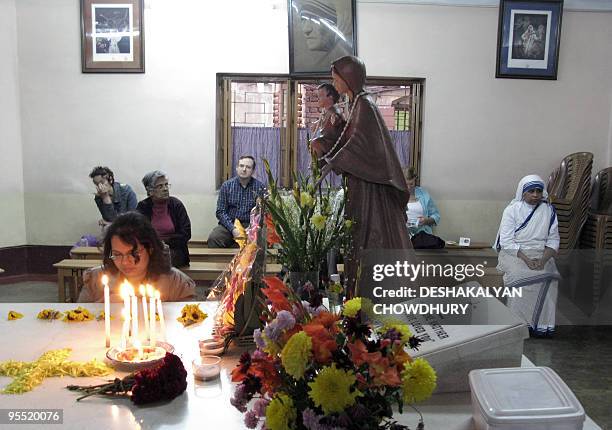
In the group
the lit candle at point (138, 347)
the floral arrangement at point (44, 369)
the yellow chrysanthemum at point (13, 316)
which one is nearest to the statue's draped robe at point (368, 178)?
the lit candle at point (138, 347)

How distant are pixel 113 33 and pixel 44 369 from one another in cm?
466

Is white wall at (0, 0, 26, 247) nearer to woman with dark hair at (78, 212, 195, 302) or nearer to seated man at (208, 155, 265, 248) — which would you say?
seated man at (208, 155, 265, 248)

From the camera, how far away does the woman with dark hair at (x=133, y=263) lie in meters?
2.30

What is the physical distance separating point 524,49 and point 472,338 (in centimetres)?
483

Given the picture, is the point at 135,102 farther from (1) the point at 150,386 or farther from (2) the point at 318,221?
(1) the point at 150,386

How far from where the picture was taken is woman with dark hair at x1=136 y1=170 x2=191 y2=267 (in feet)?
15.0

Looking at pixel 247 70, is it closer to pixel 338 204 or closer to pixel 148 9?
pixel 148 9

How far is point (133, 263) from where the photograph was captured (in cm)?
231

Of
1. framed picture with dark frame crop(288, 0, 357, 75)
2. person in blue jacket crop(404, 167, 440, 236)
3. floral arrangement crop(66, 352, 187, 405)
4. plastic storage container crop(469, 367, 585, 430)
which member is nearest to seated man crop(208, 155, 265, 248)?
framed picture with dark frame crop(288, 0, 357, 75)

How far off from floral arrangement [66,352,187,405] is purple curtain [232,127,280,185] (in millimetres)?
4225

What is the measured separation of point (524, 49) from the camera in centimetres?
548

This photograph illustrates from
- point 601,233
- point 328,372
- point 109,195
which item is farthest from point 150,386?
point 601,233

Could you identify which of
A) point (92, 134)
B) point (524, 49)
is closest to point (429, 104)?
point (524, 49)

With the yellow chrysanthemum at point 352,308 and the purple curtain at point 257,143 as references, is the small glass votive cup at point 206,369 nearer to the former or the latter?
the yellow chrysanthemum at point 352,308
